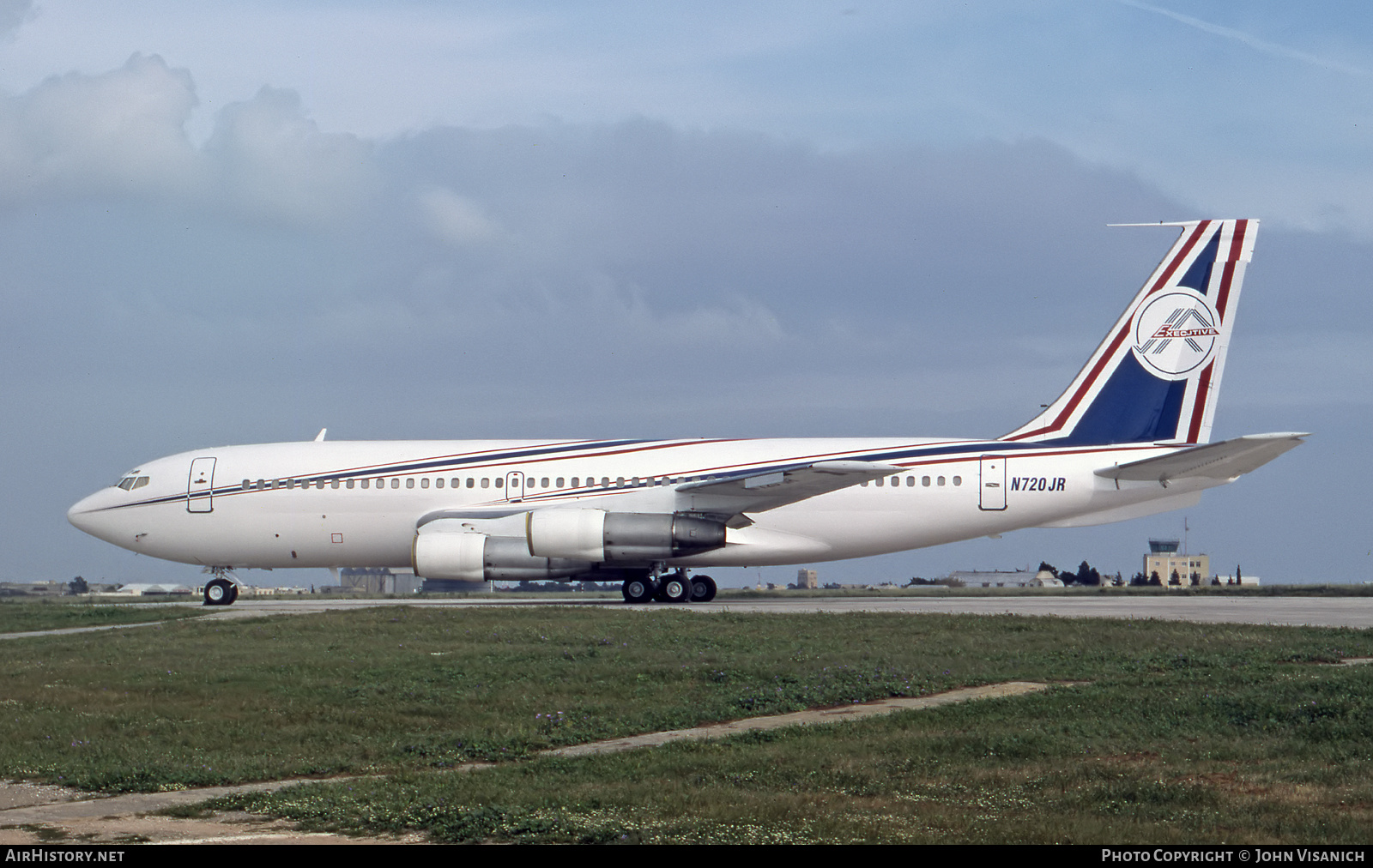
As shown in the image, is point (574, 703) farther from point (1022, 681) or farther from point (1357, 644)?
point (1357, 644)

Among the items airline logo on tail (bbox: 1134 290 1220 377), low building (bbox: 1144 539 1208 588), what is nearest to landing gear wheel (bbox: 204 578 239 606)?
airline logo on tail (bbox: 1134 290 1220 377)

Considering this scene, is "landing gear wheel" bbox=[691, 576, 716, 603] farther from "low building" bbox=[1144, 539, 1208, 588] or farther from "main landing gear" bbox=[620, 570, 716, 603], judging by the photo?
"low building" bbox=[1144, 539, 1208, 588]

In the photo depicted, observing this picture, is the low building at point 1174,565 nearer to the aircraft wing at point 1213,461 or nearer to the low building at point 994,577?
the low building at point 994,577

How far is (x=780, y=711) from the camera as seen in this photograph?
1285cm

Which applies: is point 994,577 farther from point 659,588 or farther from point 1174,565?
point 659,588

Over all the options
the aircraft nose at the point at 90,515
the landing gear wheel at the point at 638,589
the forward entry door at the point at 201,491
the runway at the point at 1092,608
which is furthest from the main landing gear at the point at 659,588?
the aircraft nose at the point at 90,515

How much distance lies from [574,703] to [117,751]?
4274 mm

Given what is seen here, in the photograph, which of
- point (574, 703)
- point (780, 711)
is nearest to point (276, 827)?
point (574, 703)

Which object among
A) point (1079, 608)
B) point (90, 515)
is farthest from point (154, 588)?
point (1079, 608)

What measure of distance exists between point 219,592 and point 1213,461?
23.4m

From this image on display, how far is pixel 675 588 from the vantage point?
29297 mm

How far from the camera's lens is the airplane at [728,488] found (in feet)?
91.0

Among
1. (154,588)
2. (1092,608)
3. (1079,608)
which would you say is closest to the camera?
A: (1092,608)

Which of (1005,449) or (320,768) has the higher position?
(1005,449)
